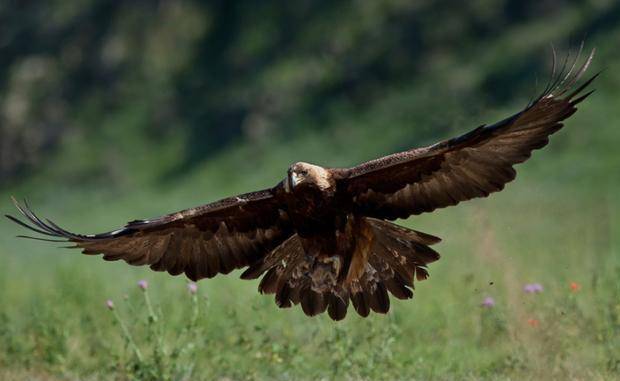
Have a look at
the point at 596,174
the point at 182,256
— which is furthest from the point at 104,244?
the point at 596,174

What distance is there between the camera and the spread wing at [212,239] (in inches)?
343

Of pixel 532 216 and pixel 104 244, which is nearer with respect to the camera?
pixel 104 244

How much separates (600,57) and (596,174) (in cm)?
348

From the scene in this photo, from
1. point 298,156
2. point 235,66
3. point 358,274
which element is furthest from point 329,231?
point 235,66

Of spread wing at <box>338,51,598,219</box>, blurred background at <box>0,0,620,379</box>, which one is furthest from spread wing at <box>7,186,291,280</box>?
spread wing at <box>338,51,598,219</box>

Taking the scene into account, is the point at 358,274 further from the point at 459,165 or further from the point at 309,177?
the point at 459,165

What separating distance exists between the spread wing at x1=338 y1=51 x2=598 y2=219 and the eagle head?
0.11 metres

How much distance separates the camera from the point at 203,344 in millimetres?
9922

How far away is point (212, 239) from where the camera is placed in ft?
29.8

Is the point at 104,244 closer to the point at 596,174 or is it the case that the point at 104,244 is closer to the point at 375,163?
the point at 375,163

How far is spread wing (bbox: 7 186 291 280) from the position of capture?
28.6 feet

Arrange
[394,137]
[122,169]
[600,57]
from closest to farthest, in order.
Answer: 1. [600,57]
2. [394,137]
3. [122,169]

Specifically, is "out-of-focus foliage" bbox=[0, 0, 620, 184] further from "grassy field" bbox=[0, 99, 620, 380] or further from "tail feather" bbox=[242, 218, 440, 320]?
"tail feather" bbox=[242, 218, 440, 320]

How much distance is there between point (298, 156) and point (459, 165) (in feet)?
74.2
